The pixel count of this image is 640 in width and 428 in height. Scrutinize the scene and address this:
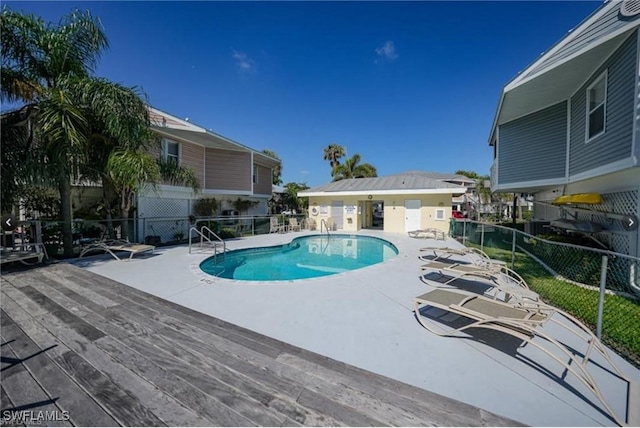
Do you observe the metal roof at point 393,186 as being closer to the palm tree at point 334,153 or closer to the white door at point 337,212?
the white door at point 337,212

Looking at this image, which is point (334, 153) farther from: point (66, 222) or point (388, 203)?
point (66, 222)

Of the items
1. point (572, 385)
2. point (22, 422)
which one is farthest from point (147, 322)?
point (572, 385)

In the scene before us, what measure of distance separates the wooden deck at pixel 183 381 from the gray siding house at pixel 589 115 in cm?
687

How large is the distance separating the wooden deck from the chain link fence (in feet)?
10.0

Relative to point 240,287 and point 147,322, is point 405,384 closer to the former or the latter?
point 147,322

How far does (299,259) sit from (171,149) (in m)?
9.18

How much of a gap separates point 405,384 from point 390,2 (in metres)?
12.4

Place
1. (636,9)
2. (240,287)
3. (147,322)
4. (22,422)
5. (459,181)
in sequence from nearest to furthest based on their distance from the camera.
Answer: (22,422) < (147,322) < (636,9) < (240,287) < (459,181)

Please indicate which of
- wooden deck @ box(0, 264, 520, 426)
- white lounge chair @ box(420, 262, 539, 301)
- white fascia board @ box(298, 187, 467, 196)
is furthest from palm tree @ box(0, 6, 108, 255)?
white fascia board @ box(298, 187, 467, 196)

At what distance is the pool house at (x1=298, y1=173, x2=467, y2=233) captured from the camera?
1599 centimetres

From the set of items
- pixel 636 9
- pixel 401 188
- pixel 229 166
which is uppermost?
pixel 636 9

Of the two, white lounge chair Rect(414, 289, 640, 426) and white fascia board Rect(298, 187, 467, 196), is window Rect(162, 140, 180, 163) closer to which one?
white fascia board Rect(298, 187, 467, 196)

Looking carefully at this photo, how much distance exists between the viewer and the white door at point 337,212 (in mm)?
19391

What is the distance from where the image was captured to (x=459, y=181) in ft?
118
